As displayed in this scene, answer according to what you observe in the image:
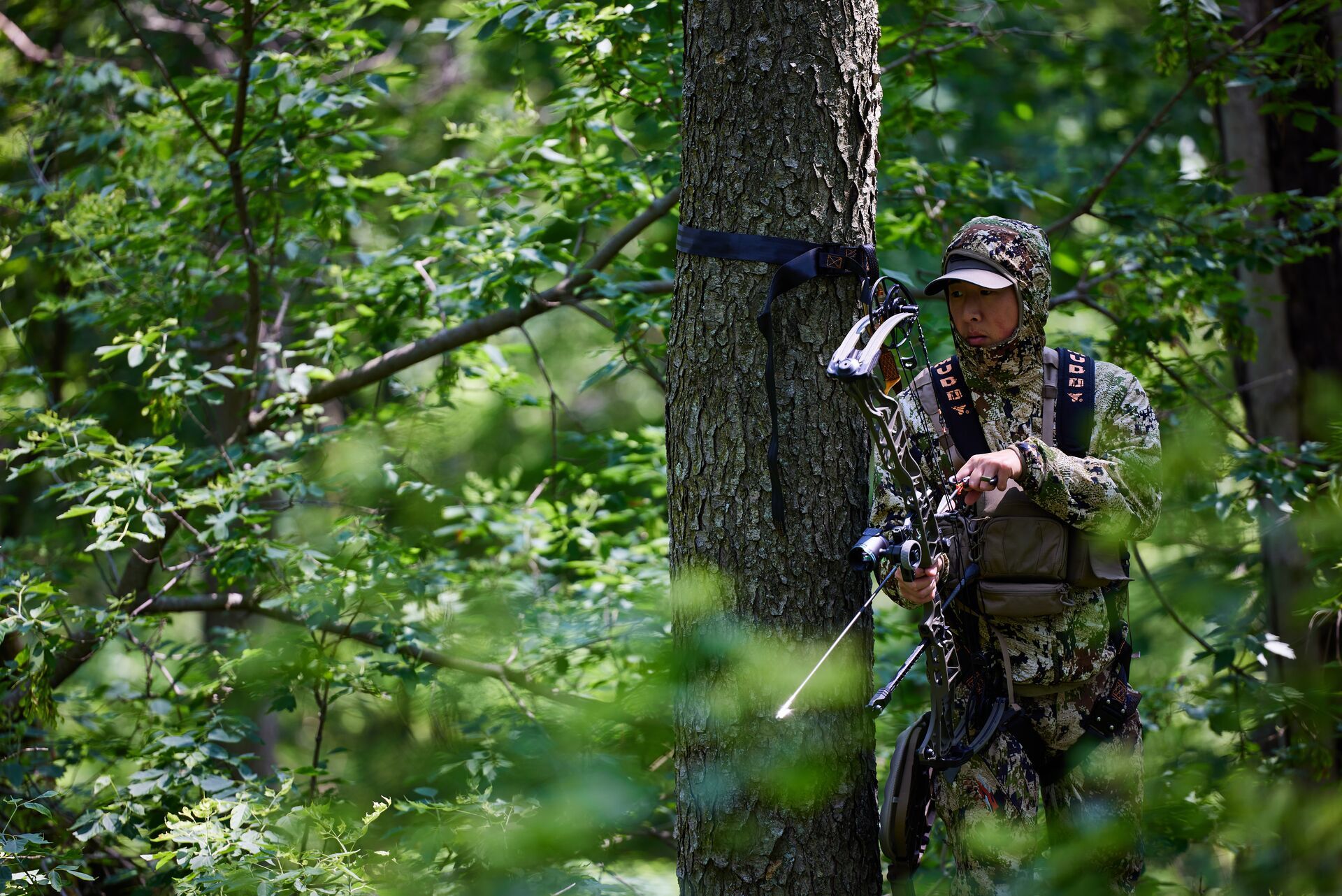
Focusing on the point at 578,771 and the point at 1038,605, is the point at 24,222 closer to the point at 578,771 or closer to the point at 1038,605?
the point at 578,771

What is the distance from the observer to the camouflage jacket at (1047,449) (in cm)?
235

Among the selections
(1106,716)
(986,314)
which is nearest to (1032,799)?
(1106,716)

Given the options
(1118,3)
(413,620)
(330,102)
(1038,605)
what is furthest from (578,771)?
(1118,3)

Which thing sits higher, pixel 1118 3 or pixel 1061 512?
pixel 1118 3

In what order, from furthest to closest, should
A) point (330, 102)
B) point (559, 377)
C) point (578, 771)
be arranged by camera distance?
1. point (559, 377)
2. point (330, 102)
3. point (578, 771)

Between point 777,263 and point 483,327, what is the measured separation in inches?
94.0

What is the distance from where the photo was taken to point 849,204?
271cm

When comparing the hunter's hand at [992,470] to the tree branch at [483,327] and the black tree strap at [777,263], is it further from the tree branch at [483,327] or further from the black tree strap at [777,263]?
the tree branch at [483,327]

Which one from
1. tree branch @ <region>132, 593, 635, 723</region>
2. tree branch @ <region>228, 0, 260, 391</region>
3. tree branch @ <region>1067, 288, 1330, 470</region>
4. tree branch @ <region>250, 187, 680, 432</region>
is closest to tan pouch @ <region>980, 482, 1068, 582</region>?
tree branch @ <region>132, 593, 635, 723</region>

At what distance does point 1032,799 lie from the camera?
7.92 feet

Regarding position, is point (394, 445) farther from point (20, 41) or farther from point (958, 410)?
point (20, 41)

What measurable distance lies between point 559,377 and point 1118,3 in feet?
24.4

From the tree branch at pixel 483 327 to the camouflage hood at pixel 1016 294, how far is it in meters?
2.01

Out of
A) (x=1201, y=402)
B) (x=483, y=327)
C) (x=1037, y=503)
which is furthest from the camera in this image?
(x=483, y=327)
